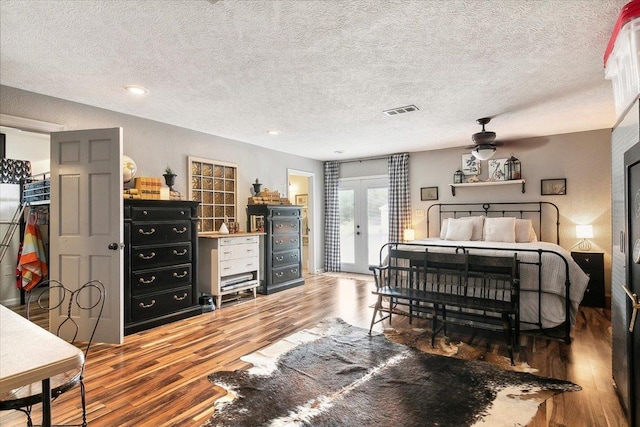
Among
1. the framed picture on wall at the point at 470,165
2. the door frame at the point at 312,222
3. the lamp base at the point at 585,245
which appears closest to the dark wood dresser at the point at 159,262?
the door frame at the point at 312,222

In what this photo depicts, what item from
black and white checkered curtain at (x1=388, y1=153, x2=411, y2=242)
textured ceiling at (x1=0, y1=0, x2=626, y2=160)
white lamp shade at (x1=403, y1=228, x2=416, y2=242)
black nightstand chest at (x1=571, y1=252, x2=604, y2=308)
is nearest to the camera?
textured ceiling at (x1=0, y1=0, x2=626, y2=160)

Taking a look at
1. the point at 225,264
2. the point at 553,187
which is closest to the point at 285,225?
the point at 225,264

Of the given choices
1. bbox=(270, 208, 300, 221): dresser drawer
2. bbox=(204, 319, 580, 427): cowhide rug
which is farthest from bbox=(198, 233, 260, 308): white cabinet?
bbox=(204, 319, 580, 427): cowhide rug

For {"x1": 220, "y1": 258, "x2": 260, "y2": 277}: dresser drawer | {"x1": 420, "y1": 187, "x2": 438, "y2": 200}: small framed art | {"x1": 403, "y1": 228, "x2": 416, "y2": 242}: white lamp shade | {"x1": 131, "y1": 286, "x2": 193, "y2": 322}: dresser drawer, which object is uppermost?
{"x1": 420, "y1": 187, "x2": 438, "y2": 200}: small framed art

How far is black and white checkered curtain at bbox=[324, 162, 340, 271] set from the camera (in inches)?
289

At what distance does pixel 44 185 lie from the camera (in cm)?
473

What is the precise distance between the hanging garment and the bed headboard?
6.24 meters

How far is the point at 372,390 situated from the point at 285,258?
3518mm

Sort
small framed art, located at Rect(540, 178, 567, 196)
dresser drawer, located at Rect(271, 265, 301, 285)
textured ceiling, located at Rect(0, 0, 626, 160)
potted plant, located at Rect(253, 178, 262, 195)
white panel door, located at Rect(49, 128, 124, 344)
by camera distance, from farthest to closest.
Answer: potted plant, located at Rect(253, 178, 262, 195) → dresser drawer, located at Rect(271, 265, 301, 285) → small framed art, located at Rect(540, 178, 567, 196) → white panel door, located at Rect(49, 128, 124, 344) → textured ceiling, located at Rect(0, 0, 626, 160)

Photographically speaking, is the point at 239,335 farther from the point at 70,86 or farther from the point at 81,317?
the point at 70,86

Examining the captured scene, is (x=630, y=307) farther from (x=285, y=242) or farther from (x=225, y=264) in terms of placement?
(x=285, y=242)

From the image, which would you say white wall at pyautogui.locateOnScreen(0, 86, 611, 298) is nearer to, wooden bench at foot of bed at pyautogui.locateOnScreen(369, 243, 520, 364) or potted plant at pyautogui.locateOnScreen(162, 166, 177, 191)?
potted plant at pyautogui.locateOnScreen(162, 166, 177, 191)

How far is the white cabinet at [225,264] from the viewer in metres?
4.57

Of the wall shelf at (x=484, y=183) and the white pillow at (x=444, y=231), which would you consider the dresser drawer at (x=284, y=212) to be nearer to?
the white pillow at (x=444, y=231)
